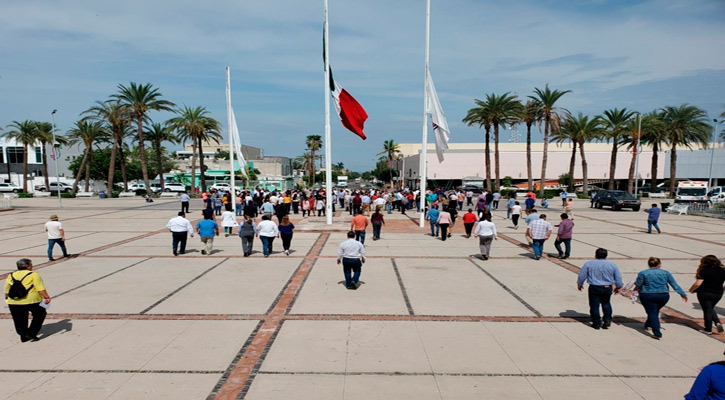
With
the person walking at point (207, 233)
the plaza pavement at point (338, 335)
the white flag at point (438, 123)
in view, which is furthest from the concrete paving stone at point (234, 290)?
the white flag at point (438, 123)

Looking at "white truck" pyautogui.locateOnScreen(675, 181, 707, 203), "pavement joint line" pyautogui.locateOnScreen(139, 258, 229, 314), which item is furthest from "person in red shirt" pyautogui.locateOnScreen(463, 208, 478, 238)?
"white truck" pyautogui.locateOnScreen(675, 181, 707, 203)

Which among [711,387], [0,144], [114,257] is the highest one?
[0,144]

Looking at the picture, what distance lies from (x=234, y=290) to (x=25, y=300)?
385cm

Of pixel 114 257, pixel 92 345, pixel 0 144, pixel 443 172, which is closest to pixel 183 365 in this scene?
pixel 92 345

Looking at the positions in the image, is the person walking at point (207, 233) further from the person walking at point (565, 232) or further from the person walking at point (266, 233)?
the person walking at point (565, 232)

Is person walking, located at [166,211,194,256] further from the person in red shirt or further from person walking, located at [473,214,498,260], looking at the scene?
the person in red shirt

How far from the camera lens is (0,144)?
2874 inches

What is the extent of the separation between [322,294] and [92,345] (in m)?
4.25

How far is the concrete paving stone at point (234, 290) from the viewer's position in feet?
27.1

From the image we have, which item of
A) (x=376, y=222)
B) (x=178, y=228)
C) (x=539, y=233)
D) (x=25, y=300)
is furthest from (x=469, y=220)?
(x=25, y=300)

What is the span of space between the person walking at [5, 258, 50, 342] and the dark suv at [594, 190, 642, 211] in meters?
34.4

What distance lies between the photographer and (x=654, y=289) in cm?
679

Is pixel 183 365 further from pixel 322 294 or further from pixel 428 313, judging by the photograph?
pixel 428 313

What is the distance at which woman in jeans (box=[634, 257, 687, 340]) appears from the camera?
6.77m
